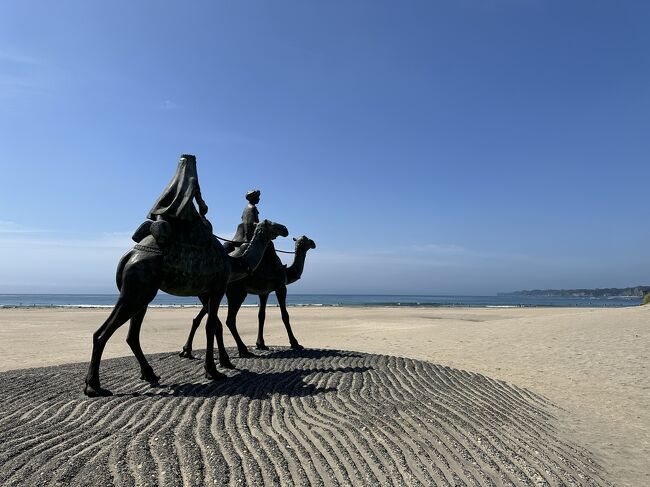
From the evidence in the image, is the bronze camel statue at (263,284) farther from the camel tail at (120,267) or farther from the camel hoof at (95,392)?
the camel hoof at (95,392)

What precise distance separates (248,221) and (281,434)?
8.19 metres

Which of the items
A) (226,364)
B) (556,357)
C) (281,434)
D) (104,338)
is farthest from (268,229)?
(556,357)

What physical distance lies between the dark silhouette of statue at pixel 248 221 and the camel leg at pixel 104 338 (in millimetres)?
4924

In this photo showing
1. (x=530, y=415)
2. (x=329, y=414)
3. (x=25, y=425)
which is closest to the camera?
(x=25, y=425)

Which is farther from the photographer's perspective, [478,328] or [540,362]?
[478,328]

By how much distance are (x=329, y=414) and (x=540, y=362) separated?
9731mm

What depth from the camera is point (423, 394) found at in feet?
26.5

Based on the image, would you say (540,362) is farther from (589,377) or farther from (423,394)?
(423,394)

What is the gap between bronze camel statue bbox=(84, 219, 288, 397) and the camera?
25.5 ft

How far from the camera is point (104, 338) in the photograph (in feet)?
25.2

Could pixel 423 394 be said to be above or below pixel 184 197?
below

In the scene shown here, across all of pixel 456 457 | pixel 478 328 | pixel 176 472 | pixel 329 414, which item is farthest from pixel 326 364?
Answer: pixel 478 328

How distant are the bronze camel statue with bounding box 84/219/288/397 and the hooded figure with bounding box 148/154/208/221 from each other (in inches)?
5.0

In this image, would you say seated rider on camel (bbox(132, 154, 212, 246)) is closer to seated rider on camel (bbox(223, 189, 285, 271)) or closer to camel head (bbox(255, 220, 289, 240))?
camel head (bbox(255, 220, 289, 240))
